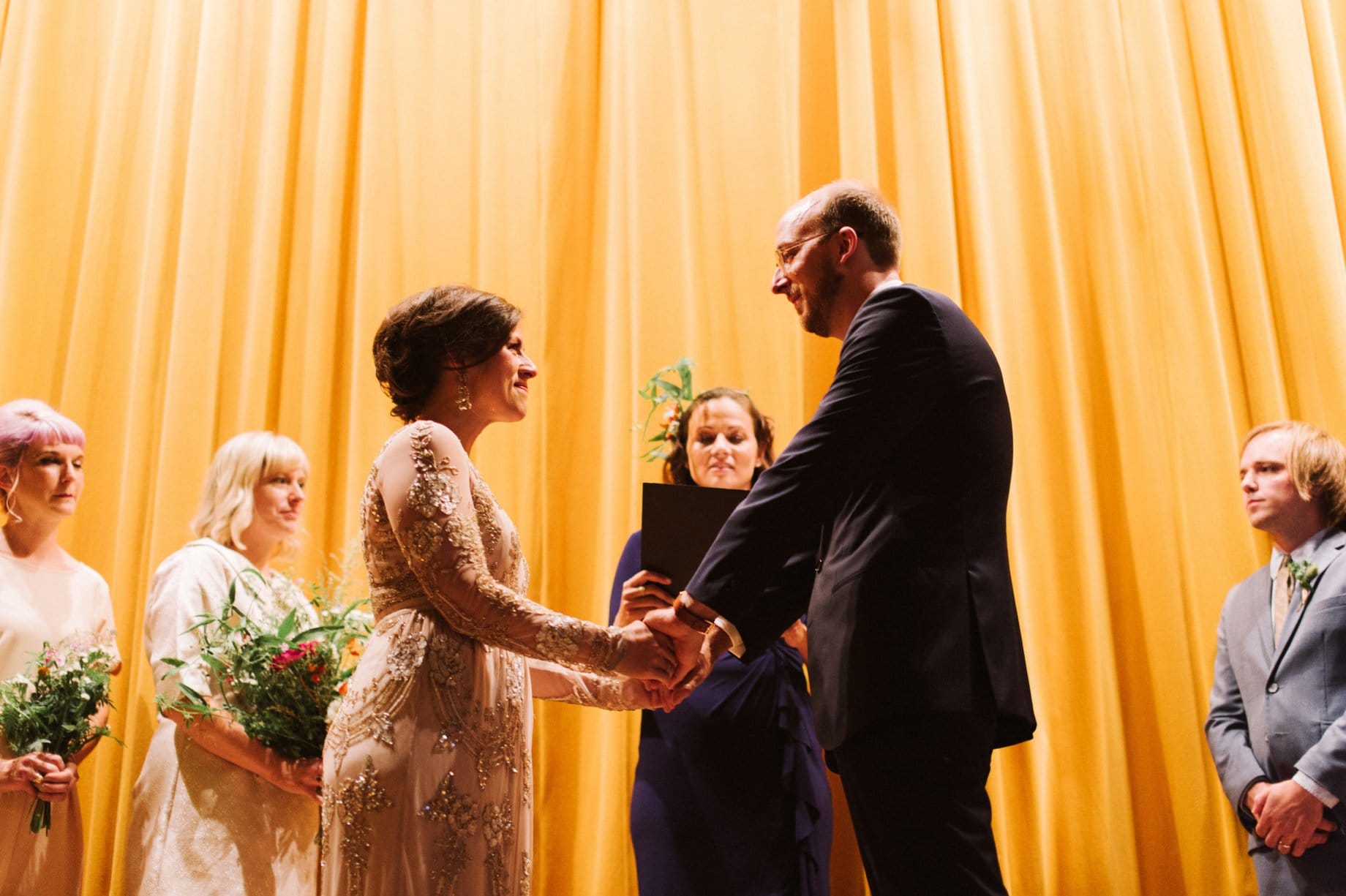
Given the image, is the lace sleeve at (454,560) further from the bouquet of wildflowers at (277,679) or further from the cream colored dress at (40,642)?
the cream colored dress at (40,642)

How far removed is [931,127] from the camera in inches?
167

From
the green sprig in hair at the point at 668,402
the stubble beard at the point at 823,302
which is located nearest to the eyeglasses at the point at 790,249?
the stubble beard at the point at 823,302

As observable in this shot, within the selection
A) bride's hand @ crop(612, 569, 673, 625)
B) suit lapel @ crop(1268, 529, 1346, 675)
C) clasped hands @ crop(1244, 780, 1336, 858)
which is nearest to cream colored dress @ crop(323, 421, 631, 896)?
bride's hand @ crop(612, 569, 673, 625)

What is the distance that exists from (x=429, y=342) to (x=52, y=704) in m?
1.57

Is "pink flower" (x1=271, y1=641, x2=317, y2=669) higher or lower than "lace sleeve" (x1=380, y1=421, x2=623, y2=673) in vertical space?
lower

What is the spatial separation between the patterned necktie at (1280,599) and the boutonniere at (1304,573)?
4 centimetres

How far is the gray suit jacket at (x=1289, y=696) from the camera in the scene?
2.86 metres

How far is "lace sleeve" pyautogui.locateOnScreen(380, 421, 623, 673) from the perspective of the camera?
1.97 meters

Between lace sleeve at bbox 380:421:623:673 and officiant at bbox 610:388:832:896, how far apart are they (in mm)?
750

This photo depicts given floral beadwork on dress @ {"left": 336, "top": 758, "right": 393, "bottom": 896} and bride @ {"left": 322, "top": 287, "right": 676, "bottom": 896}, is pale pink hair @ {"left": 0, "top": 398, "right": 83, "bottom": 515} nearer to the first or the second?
bride @ {"left": 322, "top": 287, "right": 676, "bottom": 896}

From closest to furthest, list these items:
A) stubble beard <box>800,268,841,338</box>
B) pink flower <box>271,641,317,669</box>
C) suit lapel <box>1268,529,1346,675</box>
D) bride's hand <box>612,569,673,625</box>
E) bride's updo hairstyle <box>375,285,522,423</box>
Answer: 1. bride's updo hairstyle <box>375,285,522,423</box>
2. stubble beard <box>800,268,841,338</box>
3. bride's hand <box>612,569,673,625</box>
4. pink flower <box>271,641,317,669</box>
5. suit lapel <box>1268,529,1346,675</box>

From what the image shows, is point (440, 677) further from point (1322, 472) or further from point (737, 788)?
point (1322, 472)

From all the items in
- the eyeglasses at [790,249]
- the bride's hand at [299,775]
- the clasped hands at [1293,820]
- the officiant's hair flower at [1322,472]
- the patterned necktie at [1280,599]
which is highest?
the eyeglasses at [790,249]

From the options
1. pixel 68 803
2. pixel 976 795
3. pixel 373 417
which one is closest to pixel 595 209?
pixel 373 417
